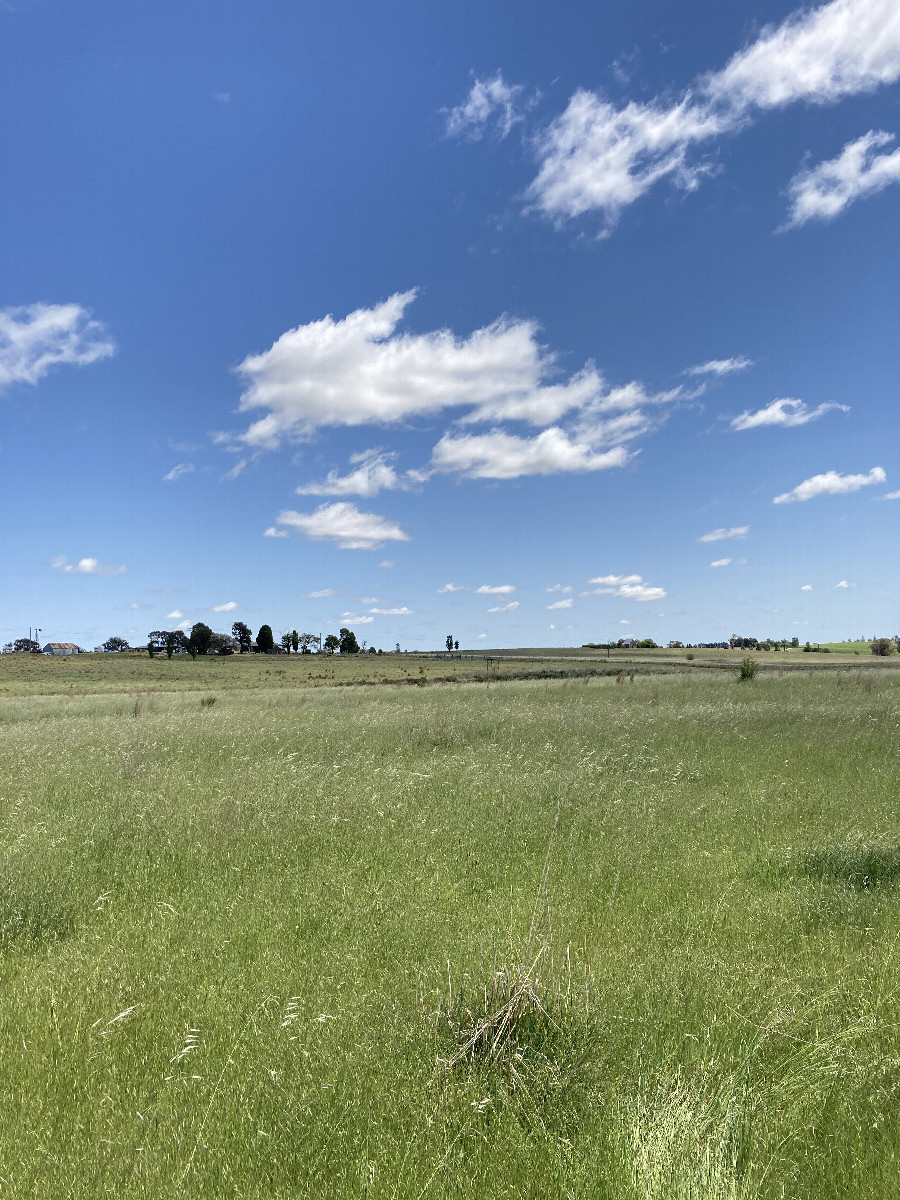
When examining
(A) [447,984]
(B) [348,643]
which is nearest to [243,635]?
(B) [348,643]

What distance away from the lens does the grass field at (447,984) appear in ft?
8.75

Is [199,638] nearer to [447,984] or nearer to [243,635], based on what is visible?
[243,635]

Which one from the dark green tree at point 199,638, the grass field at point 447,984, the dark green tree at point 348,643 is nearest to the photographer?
the grass field at point 447,984

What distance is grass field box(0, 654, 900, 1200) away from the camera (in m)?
2.67

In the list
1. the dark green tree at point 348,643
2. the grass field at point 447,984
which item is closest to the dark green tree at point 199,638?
the dark green tree at point 348,643

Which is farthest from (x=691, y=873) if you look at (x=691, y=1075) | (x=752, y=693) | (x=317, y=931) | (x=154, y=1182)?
(x=752, y=693)

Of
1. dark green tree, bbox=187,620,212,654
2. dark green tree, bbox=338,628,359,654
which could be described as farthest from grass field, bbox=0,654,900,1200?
dark green tree, bbox=338,628,359,654

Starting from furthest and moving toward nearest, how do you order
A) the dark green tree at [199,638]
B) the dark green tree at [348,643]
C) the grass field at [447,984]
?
1. the dark green tree at [348,643]
2. the dark green tree at [199,638]
3. the grass field at [447,984]

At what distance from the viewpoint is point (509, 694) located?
75.3 feet

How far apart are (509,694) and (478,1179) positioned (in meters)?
20.6

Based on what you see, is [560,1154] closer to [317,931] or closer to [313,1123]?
[313,1123]

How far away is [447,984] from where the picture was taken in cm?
385

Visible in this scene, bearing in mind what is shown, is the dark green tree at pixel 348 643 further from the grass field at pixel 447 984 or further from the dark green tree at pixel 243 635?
the grass field at pixel 447 984

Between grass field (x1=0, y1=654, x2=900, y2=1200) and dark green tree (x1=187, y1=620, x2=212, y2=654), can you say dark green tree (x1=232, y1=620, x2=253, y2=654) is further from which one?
grass field (x1=0, y1=654, x2=900, y2=1200)
